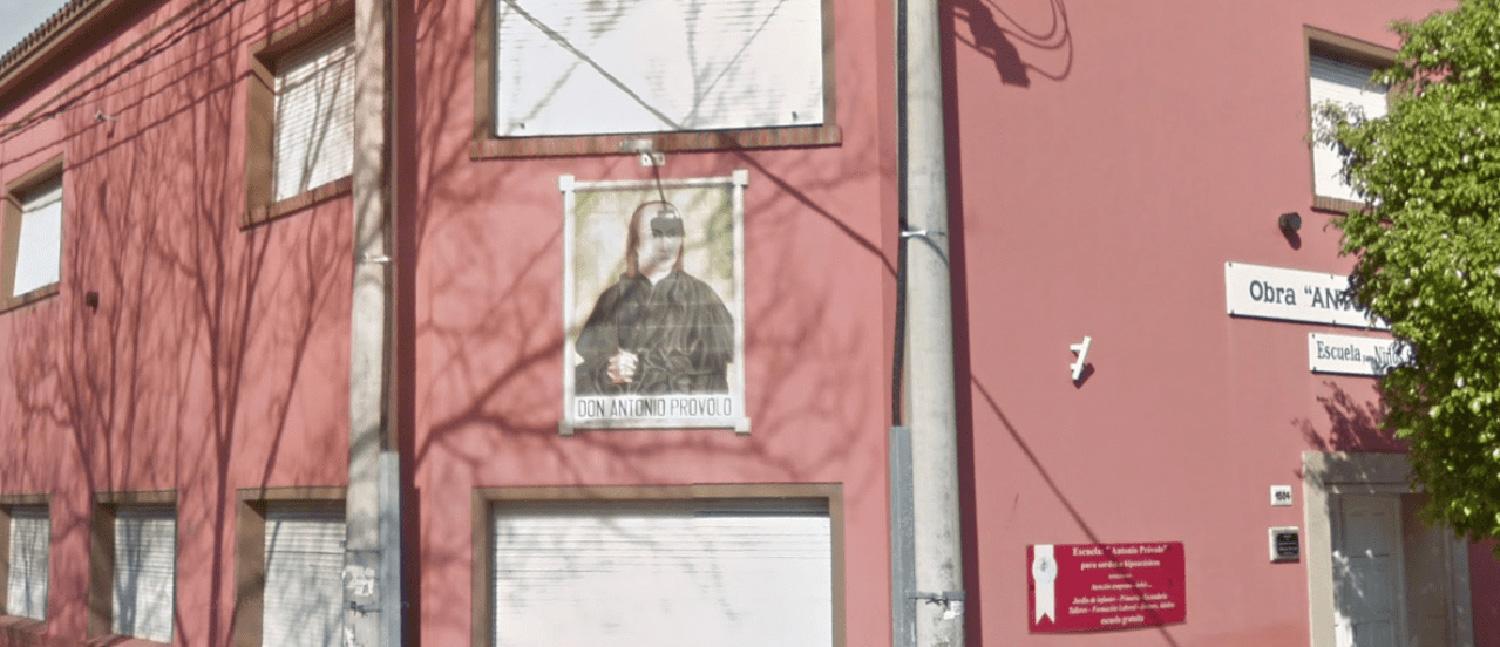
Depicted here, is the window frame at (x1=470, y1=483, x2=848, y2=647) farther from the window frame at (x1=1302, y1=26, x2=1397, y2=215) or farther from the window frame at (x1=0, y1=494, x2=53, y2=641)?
the window frame at (x1=0, y1=494, x2=53, y2=641)

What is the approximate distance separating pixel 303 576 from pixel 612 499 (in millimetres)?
2754

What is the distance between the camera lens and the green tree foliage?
886 cm

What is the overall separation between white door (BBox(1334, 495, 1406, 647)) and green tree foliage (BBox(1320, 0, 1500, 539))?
159 centimetres

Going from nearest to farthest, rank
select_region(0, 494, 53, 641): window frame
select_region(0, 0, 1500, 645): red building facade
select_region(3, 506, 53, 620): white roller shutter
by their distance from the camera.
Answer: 1. select_region(0, 0, 1500, 645): red building facade
2. select_region(0, 494, 53, 641): window frame
3. select_region(3, 506, 53, 620): white roller shutter

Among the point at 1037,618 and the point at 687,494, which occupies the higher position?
the point at 687,494

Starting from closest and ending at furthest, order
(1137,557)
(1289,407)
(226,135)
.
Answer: (1137,557) → (1289,407) → (226,135)

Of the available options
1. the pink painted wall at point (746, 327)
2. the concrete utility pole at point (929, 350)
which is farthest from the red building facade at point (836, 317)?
the concrete utility pole at point (929, 350)

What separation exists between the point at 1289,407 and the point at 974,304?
2938 millimetres

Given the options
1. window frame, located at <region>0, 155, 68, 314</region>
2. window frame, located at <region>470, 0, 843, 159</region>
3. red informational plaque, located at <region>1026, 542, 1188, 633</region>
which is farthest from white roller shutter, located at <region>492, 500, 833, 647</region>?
window frame, located at <region>0, 155, 68, 314</region>

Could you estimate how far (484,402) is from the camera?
9508mm

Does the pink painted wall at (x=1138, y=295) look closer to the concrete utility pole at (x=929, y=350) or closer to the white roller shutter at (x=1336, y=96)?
the white roller shutter at (x=1336, y=96)

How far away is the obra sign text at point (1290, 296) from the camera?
35.5 feet

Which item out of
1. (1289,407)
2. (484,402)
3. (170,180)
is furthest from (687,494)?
(170,180)

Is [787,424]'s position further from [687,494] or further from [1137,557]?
[1137,557]
